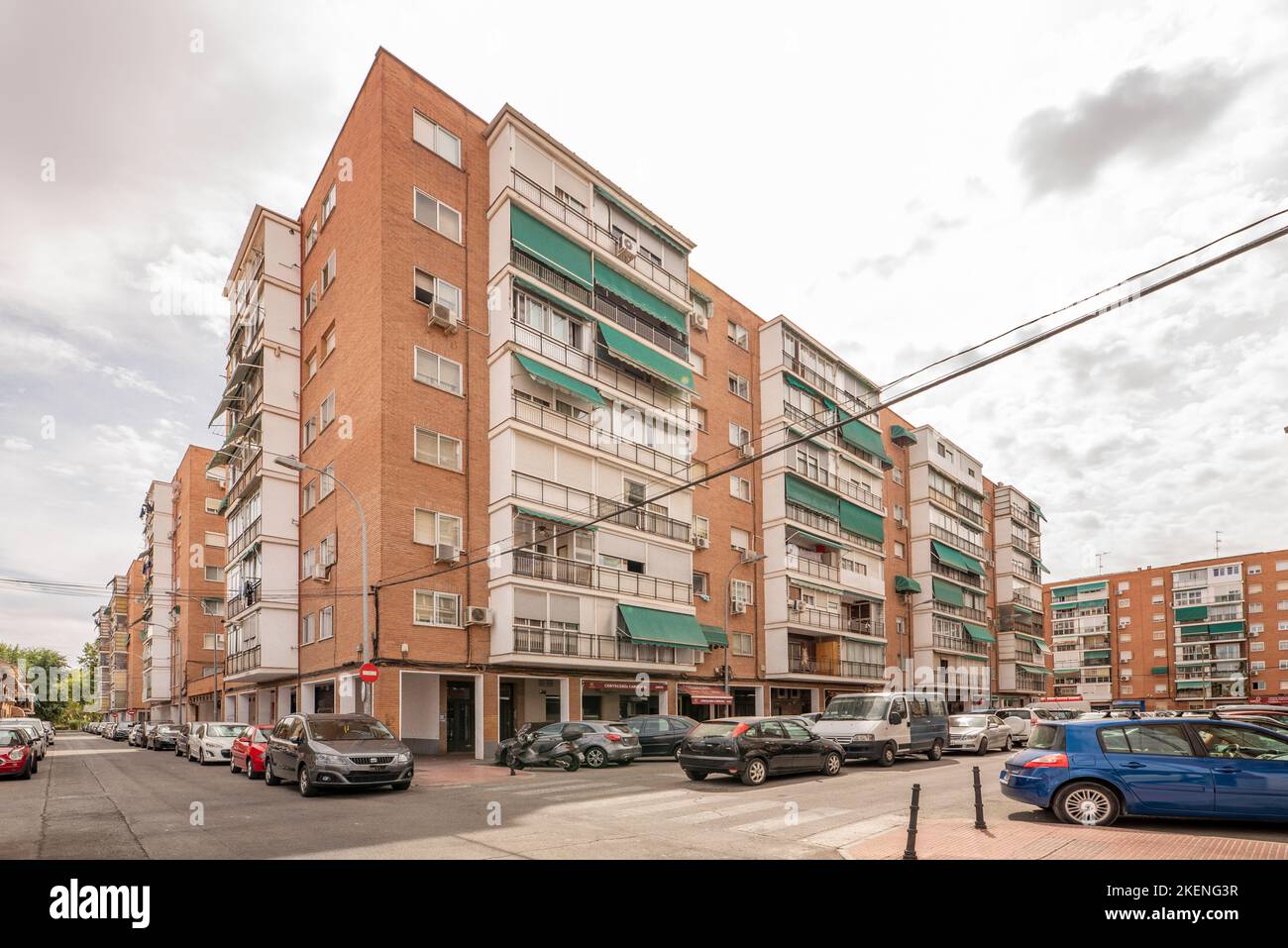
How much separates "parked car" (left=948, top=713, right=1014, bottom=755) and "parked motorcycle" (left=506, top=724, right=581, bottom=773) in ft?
39.3

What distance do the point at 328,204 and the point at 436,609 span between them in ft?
54.6

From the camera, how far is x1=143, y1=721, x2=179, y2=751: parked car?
43.8m

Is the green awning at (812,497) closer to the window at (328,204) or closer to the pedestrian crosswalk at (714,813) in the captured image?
the window at (328,204)

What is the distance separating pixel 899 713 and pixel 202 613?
162 ft

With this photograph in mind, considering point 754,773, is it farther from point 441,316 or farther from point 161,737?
point 161,737

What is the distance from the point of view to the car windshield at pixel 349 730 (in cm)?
1720

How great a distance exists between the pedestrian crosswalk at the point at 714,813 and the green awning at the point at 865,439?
32.9m

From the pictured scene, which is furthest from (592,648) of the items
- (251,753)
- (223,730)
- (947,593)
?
(947,593)

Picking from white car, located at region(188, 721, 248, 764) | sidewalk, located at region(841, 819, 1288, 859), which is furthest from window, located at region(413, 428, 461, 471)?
sidewalk, located at region(841, 819, 1288, 859)

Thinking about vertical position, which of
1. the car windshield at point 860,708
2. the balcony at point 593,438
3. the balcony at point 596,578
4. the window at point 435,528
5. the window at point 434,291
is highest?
the window at point 434,291

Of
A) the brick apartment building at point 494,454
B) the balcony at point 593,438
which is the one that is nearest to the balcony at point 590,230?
the brick apartment building at point 494,454

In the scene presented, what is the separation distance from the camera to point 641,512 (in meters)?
33.7

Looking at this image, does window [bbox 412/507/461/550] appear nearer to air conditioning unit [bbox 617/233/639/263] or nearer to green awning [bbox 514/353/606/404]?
green awning [bbox 514/353/606/404]
